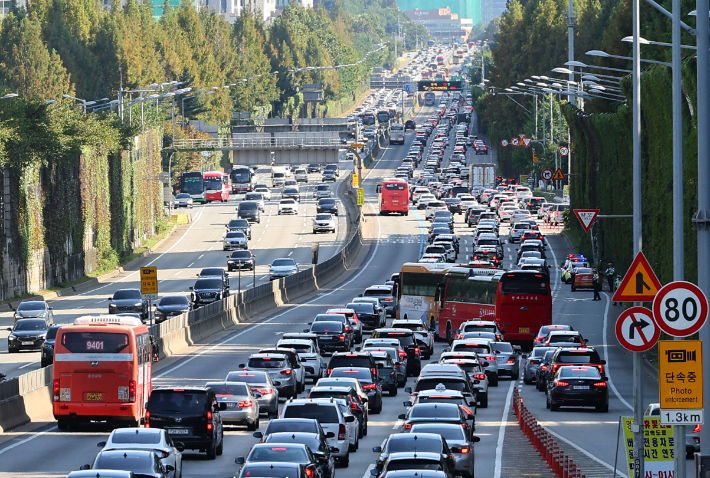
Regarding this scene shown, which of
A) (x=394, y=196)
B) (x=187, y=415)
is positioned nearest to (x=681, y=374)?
(x=187, y=415)

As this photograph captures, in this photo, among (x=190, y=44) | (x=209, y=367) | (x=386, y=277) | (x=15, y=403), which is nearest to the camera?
(x=15, y=403)

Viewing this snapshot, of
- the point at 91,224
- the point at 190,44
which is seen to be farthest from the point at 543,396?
the point at 190,44

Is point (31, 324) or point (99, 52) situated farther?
point (99, 52)

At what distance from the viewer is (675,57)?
2212 centimetres

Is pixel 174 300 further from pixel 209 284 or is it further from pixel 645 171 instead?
pixel 645 171

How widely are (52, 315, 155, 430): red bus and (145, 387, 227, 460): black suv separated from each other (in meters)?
2.73

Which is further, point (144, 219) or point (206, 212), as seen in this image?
point (206, 212)

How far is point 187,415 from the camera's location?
96.8 feet

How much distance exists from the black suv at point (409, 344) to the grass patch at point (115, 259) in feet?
94.7

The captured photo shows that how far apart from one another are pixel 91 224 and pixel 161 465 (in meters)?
71.2

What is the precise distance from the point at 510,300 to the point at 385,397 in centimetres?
1417

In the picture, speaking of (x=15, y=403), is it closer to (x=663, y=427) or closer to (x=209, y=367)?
(x=209, y=367)

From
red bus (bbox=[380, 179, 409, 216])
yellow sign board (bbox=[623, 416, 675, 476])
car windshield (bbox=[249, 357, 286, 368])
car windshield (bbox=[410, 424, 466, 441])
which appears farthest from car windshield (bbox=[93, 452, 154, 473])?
red bus (bbox=[380, 179, 409, 216])

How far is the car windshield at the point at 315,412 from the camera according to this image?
94.2 feet
